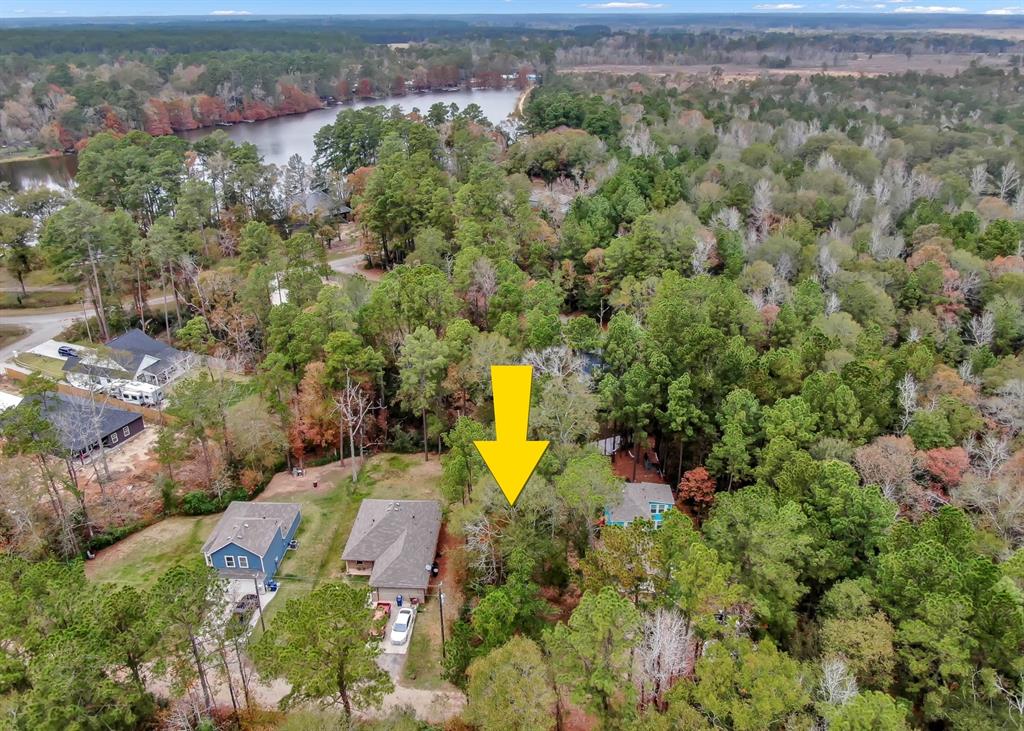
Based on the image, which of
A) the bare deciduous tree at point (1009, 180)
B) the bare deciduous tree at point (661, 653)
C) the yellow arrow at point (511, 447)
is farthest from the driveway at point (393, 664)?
the bare deciduous tree at point (1009, 180)

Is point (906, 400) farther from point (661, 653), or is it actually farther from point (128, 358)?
point (128, 358)

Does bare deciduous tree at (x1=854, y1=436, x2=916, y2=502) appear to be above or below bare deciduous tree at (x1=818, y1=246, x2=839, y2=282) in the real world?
below

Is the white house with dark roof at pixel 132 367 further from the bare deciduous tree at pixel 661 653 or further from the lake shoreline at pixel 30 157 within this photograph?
the lake shoreline at pixel 30 157

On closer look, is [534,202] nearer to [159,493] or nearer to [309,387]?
[309,387]

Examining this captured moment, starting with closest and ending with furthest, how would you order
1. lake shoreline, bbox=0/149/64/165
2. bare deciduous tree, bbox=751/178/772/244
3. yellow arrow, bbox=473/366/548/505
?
yellow arrow, bbox=473/366/548/505 < bare deciduous tree, bbox=751/178/772/244 < lake shoreline, bbox=0/149/64/165

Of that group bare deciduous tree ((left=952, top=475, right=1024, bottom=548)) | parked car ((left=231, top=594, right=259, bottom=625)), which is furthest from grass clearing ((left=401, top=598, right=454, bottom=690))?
bare deciduous tree ((left=952, top=475, right=1024, bottom=548))

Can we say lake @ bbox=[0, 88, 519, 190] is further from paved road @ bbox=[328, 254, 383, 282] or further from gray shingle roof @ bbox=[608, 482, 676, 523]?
gray shingle roof @ bbox=[608, 482, 676, 523]
